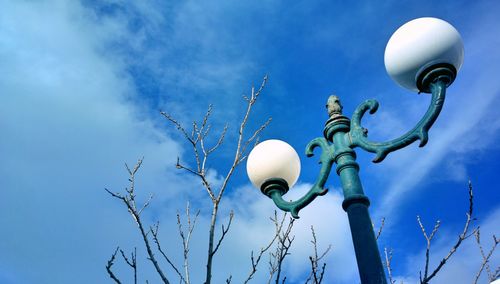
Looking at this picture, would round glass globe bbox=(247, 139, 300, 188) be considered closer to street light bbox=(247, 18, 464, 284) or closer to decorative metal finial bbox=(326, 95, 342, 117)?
street light bbox=(247, 18, 464, 284)

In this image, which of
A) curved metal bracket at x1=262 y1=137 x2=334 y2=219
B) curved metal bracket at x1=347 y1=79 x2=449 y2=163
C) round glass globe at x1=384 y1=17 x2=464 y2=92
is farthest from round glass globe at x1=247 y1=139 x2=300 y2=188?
round glass globe at x1=384 y1=17 x2=464 y2=92

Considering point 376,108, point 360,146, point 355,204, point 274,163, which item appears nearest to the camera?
point 355,204

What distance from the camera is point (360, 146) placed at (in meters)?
2.74

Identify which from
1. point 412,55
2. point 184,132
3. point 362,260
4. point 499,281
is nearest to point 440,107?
point 412,55

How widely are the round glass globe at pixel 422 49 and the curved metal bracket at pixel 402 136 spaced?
15 centimetres

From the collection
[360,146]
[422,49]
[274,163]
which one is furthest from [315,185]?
[422,49]

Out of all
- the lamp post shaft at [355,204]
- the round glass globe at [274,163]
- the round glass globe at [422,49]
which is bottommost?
the lamp post shaft at [355,204]

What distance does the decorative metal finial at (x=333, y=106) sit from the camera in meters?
3.06

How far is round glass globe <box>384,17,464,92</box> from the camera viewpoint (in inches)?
111

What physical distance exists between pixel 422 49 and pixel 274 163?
1.29m

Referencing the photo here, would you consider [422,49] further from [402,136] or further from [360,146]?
[360,146]

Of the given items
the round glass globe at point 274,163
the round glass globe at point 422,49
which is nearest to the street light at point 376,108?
the round glass globe at point 422,49

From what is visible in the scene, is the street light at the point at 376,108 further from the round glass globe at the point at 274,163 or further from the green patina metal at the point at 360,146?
the round glass globe at the point at 274,163

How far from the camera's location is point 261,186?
3.38 m
